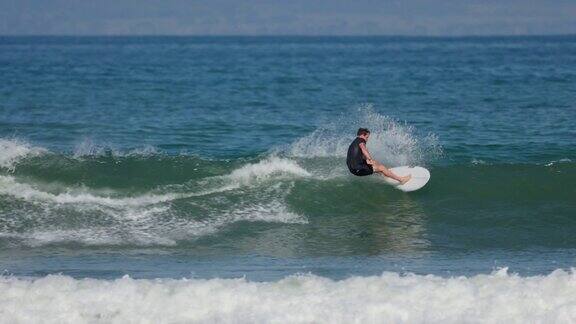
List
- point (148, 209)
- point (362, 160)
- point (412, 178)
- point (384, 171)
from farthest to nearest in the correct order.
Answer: point (412, 178), point (384, 171), point (362, 160), point (148, 209)

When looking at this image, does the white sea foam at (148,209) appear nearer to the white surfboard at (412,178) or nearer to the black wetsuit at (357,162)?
the black wetsuit at (357,162)

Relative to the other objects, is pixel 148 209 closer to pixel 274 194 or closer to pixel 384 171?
pixel 274 194

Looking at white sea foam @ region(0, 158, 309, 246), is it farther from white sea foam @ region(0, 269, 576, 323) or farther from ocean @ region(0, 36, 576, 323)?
white sea foam @ region(0, 269, 576, 323)

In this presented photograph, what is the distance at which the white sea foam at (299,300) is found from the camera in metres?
9.43

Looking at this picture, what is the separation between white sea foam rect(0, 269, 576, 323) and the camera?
9430 millimetres

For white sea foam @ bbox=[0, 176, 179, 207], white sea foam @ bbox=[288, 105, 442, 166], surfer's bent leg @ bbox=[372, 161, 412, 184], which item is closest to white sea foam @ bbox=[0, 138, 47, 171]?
white sea foam @ bbox=[0, 176, 179, 207]

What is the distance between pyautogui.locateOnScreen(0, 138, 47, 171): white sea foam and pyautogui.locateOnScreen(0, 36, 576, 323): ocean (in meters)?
0.05

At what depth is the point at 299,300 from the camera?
9.70m

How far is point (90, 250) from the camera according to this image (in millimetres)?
12492

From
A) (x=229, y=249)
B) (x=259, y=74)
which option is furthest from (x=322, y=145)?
(x=259, y=74)

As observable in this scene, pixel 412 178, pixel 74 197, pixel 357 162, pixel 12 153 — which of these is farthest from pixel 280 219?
pixel 12 153

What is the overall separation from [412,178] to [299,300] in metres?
6.81

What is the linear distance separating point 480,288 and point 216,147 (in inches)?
474

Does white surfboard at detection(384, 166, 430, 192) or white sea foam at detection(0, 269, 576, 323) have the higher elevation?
white surfboard at detection(384, 166, 430, 192)
